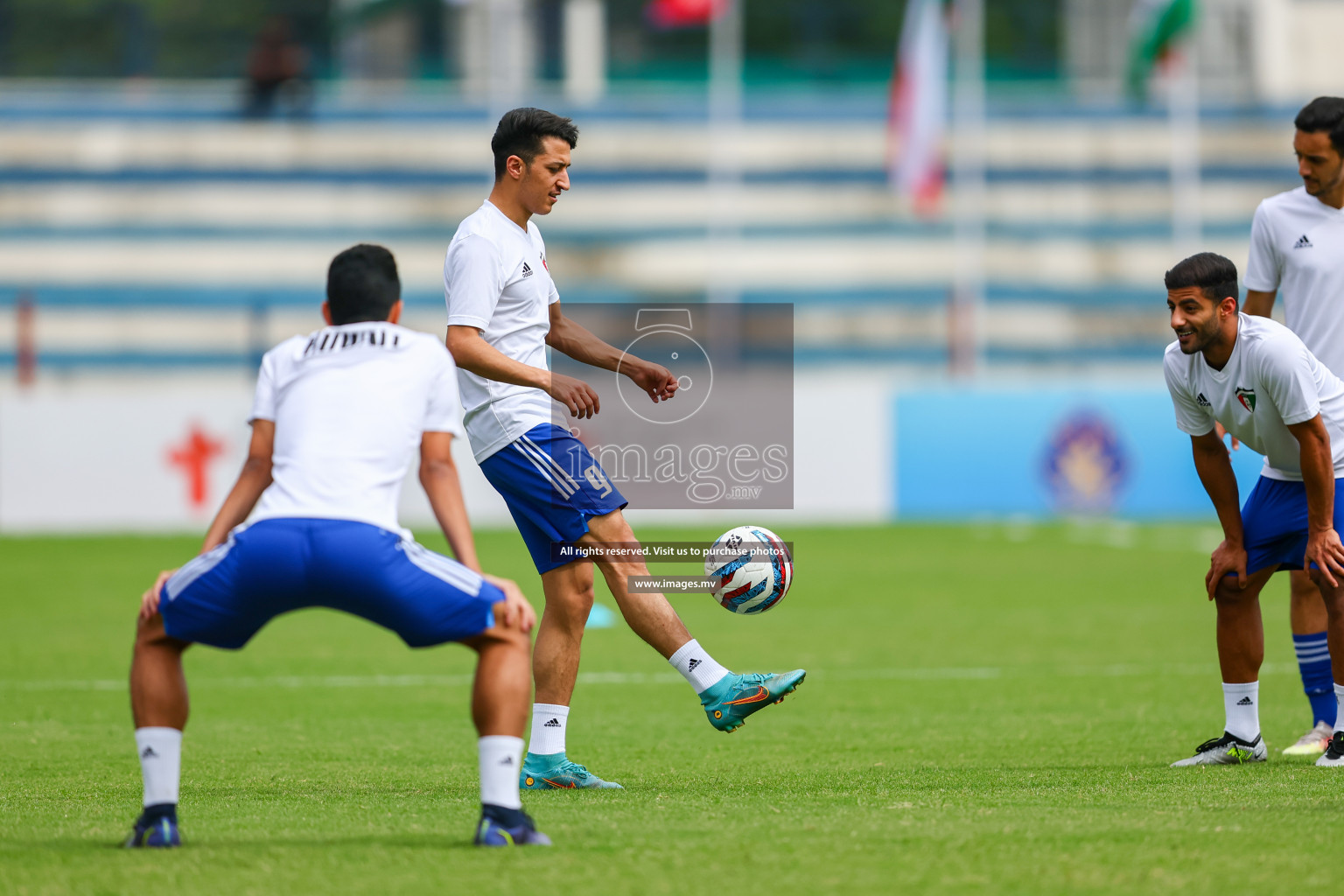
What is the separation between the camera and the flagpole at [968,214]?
32.0 m

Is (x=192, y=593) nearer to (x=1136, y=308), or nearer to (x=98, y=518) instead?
(x=98, y=518)

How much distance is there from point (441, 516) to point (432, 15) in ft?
122

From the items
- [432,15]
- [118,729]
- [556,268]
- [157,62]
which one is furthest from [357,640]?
[432,15]

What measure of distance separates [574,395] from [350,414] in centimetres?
134

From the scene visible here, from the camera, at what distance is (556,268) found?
3616cm

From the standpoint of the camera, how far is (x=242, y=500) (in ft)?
15.5

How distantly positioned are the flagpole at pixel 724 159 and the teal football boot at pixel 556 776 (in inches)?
920

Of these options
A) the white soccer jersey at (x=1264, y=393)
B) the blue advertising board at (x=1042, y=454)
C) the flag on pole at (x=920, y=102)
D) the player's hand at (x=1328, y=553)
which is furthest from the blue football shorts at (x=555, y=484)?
the flag on pole at (x=920, y=102)

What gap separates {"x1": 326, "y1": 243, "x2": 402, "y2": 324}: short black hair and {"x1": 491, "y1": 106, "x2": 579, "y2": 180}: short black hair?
1.51 metres

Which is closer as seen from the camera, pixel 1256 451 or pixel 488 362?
pixel 488 362

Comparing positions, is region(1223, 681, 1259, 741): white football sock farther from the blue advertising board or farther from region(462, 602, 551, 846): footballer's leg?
the blue advertising board

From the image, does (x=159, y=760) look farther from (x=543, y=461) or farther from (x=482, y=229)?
(x=482, y=229)

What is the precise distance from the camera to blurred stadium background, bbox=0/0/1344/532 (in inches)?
1304

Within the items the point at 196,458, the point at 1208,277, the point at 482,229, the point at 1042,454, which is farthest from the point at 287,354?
the point at 1042,454
